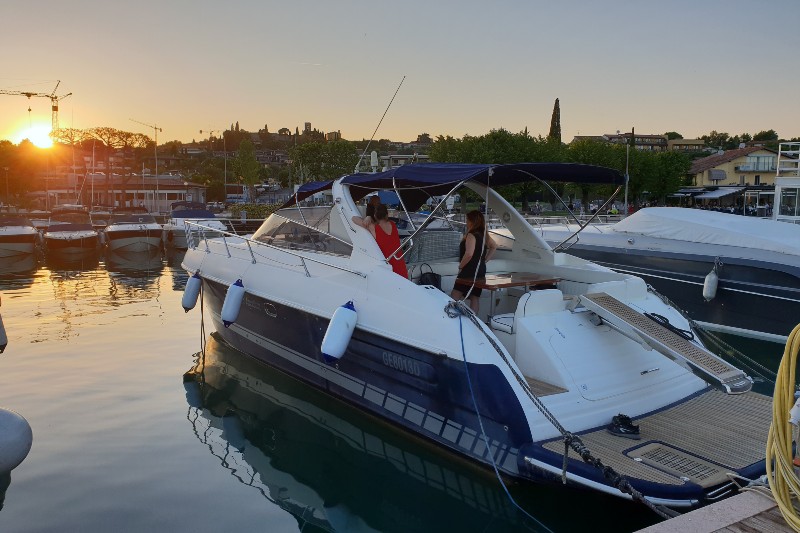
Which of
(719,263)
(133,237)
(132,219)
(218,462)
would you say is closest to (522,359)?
(218,462)

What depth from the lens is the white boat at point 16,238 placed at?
82.2 feet

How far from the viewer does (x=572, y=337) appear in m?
6.29

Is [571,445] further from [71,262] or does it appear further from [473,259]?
[71,262]

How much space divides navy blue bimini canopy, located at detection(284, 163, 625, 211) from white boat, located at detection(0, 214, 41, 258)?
70.0 ft

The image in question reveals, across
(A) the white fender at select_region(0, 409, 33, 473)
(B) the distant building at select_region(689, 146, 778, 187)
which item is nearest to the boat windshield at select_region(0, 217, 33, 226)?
(A) the white fender at select_region(0, 409, 33, 473)

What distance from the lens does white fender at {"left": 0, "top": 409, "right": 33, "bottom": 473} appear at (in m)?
6.18

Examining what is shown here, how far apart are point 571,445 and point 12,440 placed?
5.18 m

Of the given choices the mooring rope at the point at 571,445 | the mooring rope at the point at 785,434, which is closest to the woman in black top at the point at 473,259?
the mooring rope at the point at 571,445

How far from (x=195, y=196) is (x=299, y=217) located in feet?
224

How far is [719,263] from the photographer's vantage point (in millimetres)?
11734

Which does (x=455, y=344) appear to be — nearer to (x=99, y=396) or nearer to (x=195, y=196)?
(x=99, y=396)

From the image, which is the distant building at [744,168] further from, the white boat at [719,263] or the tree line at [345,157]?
the white boat at [719,263]

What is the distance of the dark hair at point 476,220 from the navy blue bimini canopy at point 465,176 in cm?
37

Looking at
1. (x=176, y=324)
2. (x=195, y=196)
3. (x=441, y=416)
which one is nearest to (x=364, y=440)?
(x=441, y=416)
